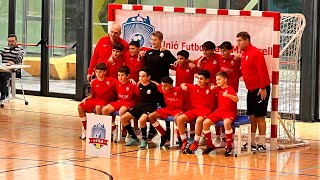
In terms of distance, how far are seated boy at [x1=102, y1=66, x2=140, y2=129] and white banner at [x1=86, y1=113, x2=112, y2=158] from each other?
1.13 meters

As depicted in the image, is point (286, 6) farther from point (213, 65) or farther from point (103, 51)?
point (103, 51)

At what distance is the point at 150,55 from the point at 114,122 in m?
1.27

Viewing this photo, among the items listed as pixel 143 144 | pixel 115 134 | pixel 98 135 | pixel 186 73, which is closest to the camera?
pixel 98 135

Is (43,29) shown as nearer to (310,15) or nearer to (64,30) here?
(64,30)

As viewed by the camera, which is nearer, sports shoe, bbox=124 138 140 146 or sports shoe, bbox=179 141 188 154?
sports shoe, bbox=179 141 188 154

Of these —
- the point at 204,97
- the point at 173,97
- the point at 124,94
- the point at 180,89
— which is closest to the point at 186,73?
the point at 180,89

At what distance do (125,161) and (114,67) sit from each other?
2483mm

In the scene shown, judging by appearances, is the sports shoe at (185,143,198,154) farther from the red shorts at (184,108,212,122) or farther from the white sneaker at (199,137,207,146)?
the white sneaker at (199,137,207,146)

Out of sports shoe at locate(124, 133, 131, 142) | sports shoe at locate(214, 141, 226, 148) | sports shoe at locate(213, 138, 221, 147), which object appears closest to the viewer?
sports shoe at locate(214, 141, 226, 148)

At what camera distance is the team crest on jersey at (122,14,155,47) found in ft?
49.5

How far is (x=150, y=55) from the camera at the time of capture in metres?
14.3

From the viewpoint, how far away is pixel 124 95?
14.3 metres

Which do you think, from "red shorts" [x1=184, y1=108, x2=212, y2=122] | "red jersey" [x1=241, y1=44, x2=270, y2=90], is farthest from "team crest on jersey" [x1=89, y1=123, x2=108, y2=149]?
"red jersey" [x1=241, y1=44, x2=270, y2=90]

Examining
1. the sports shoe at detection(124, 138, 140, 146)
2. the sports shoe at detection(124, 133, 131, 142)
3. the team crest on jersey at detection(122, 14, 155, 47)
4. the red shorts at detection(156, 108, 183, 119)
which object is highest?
the team crest on jersey at detection(122, 14, 155, 47)
